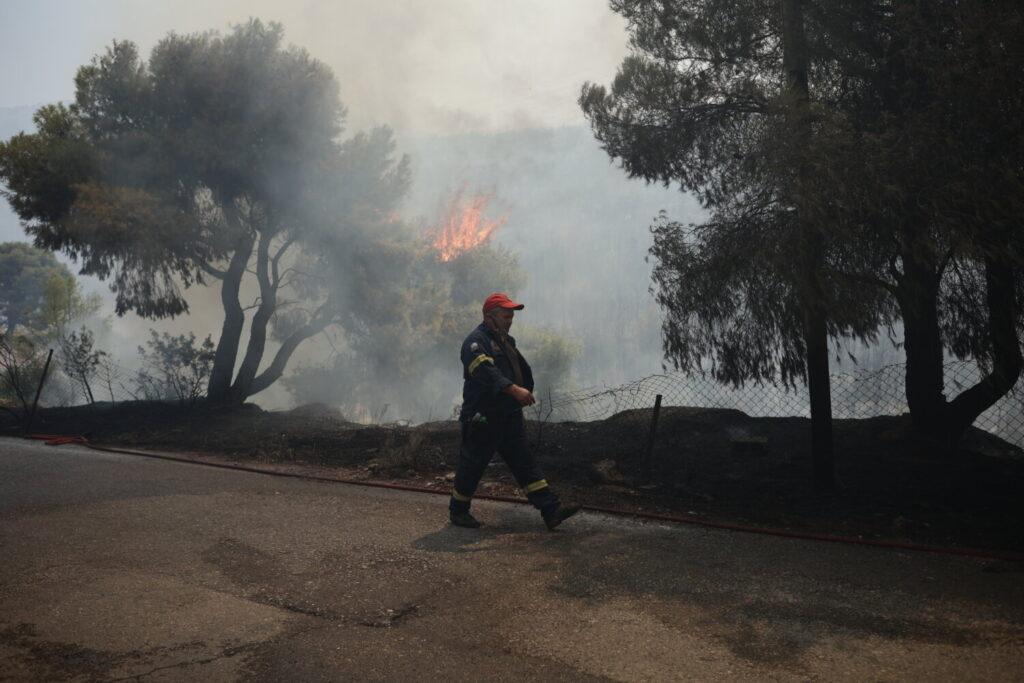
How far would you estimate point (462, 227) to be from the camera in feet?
112

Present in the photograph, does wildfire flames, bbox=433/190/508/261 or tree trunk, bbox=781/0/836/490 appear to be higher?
wildfire flames, bbox=433/190/508/261

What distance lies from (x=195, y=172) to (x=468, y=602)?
18.0 metres

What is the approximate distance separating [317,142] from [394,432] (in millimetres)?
11693

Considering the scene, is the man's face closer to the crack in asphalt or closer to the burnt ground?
the burnt ground

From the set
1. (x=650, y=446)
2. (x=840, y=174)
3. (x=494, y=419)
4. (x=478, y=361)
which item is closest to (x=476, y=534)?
(x=494, y=419)

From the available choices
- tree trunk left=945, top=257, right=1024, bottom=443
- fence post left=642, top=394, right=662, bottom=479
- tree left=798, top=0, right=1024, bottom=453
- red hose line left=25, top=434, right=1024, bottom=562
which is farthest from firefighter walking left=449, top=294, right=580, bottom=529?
tree trunk left=945, top=257, right=1024, bottom=443

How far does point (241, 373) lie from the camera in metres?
19.9

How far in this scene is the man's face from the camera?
19.6 feet

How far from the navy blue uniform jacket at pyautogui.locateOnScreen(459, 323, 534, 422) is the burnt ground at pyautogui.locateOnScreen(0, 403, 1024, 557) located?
1.77m

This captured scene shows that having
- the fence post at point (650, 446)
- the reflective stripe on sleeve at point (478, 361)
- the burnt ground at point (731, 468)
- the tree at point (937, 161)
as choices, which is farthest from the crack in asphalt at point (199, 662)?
the tree at point (937, 161)

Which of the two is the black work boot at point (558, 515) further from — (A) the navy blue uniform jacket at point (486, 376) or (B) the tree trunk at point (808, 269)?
(B) the tree trunk at point (808, 269)

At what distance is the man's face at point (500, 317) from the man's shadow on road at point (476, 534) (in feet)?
5.02

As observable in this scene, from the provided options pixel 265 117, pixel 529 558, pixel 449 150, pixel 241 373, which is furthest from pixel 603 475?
pixel 449 150

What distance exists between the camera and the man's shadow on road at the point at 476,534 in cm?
539
